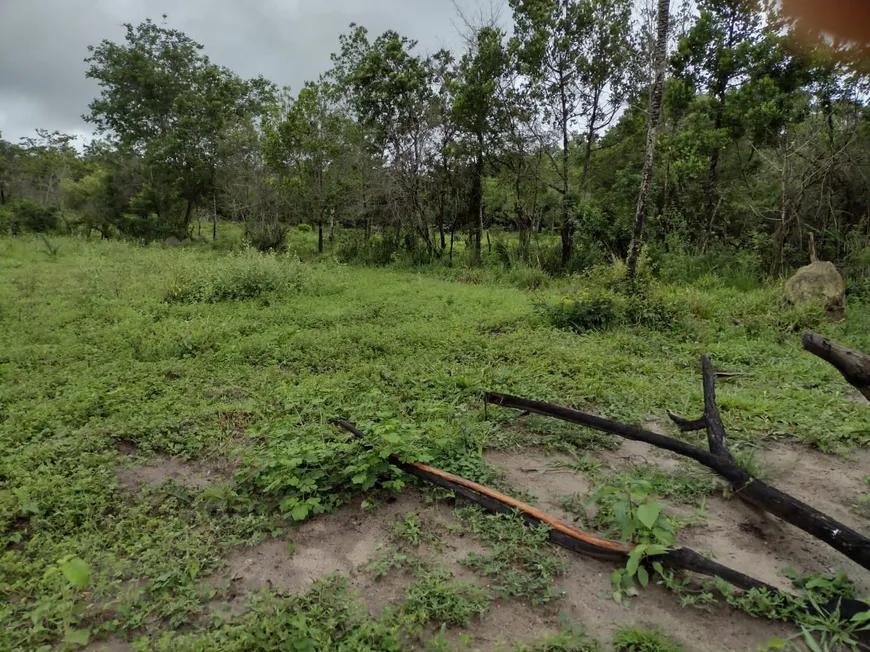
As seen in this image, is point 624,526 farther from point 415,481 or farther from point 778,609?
point 415,481

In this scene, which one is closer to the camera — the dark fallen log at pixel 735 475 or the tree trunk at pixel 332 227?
the dark fallen log at pixel 735 475

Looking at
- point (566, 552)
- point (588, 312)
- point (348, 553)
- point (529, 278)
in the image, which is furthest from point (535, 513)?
point (529, 278)

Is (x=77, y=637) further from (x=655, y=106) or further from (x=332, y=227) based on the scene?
(x=332, y=227)

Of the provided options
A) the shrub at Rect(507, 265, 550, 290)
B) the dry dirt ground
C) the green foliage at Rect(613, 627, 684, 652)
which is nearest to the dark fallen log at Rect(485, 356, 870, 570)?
the dry dirt ground

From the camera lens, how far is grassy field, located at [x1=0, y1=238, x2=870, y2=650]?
2.12 metres

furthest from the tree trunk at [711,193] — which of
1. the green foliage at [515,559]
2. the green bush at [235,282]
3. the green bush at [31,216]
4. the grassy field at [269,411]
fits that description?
the green bush at [31,216]

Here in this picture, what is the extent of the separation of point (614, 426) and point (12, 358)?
553 centimetres

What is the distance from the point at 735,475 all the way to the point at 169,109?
866 inches

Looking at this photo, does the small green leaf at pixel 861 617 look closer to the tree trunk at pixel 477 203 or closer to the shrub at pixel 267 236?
the tree trunk at pixel 477 203

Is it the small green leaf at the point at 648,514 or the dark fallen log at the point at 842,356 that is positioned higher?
the dark fallen log at the point at 842,356

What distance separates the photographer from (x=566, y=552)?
7.95 feet

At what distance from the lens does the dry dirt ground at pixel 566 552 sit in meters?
2.01

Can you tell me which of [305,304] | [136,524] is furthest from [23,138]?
[136,524]

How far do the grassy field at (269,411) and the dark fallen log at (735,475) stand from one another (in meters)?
0.29
